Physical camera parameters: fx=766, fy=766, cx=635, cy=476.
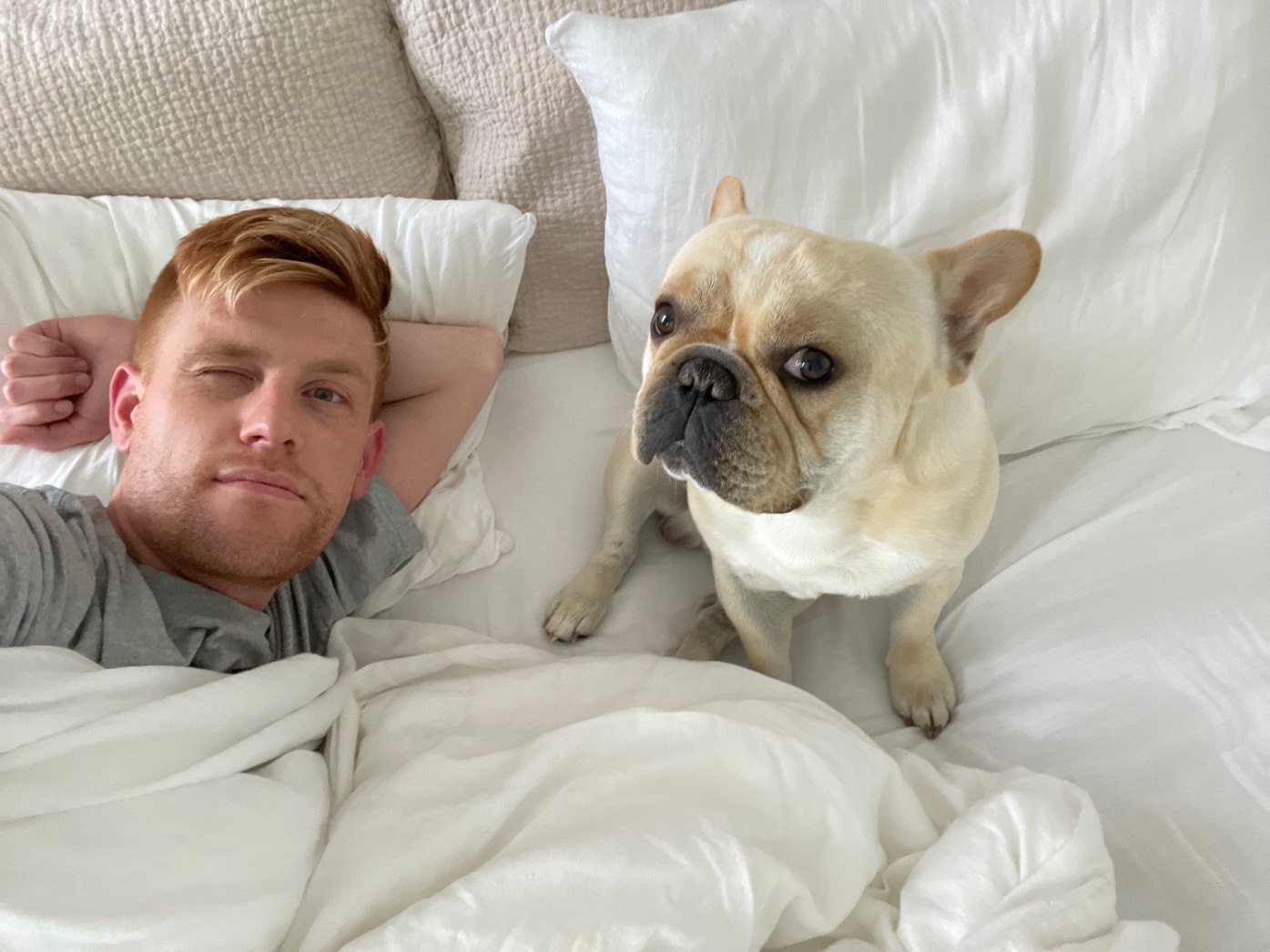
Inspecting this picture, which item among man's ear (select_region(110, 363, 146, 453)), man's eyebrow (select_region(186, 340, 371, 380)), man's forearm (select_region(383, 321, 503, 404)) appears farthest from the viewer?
man's forearm (select_region(383, 321, 503, 404))

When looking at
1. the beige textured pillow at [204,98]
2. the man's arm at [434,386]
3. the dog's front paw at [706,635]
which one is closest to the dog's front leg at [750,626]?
the dog's front paw at [706,635]

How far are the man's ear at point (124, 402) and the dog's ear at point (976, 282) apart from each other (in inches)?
45.3

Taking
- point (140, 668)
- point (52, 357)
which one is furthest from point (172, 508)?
point (52, 357)

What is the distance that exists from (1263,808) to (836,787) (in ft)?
1.81

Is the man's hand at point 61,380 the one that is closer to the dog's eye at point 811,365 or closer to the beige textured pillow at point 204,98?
the beige textured pillow at point 204,98

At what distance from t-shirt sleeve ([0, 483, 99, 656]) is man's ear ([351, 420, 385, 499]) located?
0.37m

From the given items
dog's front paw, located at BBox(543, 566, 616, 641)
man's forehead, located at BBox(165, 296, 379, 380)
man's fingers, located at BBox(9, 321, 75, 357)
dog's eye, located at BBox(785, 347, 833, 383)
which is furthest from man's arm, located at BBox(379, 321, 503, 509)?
dog's eye, located at BBox(785, 347, 833, 383)

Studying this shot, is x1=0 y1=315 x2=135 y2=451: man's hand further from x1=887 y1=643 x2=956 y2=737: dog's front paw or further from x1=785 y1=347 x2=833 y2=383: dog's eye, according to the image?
x1=887 y1=643 x2=956 y2=737: dog's front paw

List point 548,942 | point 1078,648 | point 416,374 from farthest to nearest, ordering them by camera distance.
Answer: point 416,374
point 1078,648
point 548,942

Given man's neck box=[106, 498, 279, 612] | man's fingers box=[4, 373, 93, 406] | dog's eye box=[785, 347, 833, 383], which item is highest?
dog's eye box=[785, 347, 833, 383]

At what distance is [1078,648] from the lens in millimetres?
1167

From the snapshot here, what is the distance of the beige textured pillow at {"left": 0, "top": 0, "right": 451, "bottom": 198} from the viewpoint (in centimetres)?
125

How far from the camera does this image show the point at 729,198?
41.8 inches

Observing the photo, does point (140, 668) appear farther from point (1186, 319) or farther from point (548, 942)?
point (1186, 319)
